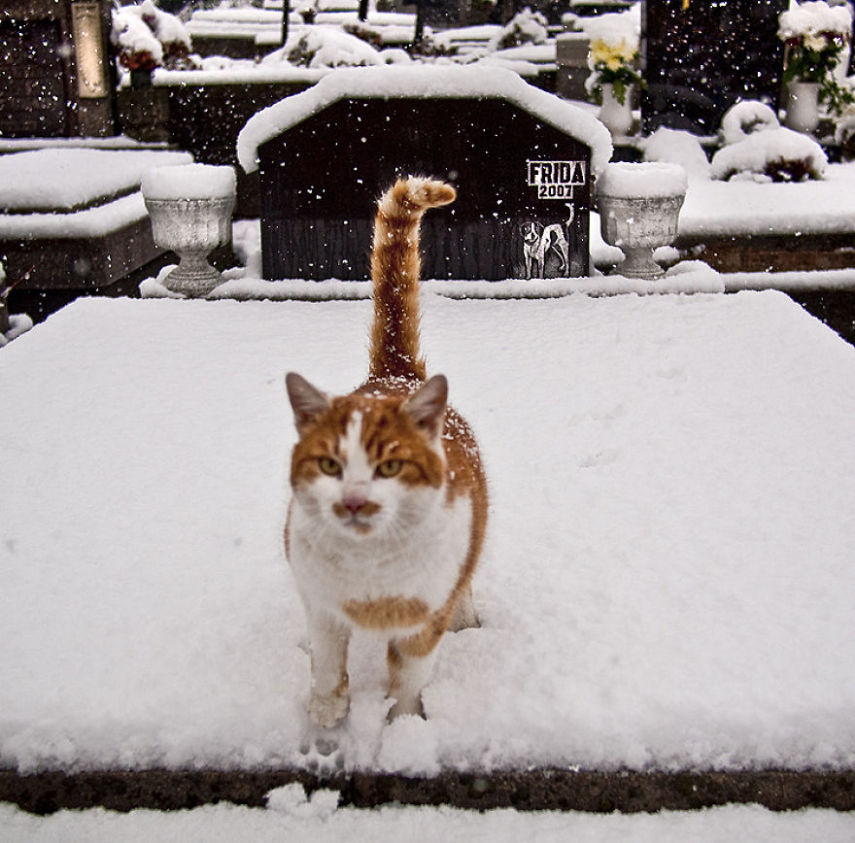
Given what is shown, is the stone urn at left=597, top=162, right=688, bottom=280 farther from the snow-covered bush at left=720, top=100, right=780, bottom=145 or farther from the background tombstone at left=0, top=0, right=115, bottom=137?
the background tombstone at left=0, top=0, right=115, bottom=137

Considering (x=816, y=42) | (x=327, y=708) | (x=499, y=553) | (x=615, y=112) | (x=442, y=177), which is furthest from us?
(x=615, y=112)

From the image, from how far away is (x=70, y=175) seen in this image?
807 cm

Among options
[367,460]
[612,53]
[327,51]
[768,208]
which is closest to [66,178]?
[327,51]

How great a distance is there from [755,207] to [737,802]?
6.84m

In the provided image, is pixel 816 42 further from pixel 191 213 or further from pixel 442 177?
pixel 191 213

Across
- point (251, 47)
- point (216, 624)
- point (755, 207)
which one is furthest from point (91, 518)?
point (251, 47)

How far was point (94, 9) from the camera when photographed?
1066 centimetres

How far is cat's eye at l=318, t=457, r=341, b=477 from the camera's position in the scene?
1.83m

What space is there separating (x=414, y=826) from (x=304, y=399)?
38.9 inches

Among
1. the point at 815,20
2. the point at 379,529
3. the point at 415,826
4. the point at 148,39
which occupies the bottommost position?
the point at 415,826

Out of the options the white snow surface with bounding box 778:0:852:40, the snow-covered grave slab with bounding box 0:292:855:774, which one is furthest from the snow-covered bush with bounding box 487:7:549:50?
the snow-covered grave slab with bounding box 0:292:855:774

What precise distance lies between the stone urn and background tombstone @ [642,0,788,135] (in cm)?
572

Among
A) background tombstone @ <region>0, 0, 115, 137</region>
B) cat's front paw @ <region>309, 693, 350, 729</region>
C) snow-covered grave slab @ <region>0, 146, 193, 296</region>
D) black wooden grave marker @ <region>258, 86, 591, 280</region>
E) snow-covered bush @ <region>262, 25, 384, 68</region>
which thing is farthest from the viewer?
snow-covered bush @ <region>262, 25, 384, 68</region>

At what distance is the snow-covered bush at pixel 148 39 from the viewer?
10.8 meters
